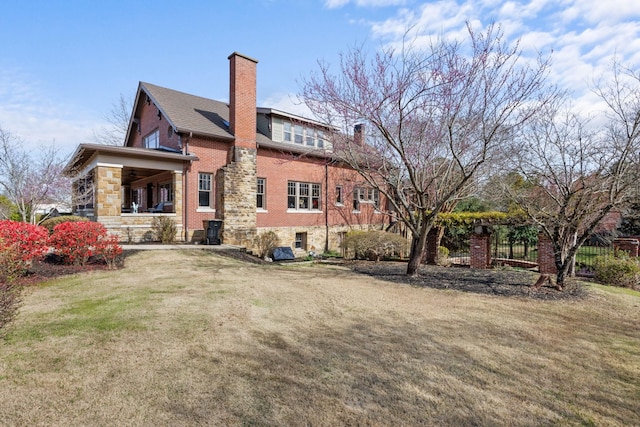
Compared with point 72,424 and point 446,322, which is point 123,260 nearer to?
point 72,424

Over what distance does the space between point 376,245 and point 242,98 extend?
9.60m

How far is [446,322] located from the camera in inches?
237

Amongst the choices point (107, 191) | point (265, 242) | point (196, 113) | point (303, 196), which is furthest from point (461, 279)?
point (196, 113)

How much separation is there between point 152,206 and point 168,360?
1844 centimetres

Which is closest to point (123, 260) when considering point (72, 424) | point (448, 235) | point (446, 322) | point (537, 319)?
point (72, 424)

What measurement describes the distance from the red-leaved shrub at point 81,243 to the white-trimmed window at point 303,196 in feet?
36.7

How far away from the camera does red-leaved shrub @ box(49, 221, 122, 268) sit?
29.3ft

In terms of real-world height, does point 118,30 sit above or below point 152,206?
above

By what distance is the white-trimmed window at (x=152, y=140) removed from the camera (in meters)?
19.1

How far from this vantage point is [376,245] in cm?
1459

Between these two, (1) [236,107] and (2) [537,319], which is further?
(1) [236,107]

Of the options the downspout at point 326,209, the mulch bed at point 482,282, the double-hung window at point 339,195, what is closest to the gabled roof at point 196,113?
the downspout at point 326,209

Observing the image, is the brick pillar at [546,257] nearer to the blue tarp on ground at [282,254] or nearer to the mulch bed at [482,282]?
the mulch bed at [482,282]

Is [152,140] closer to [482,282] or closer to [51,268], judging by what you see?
[51,268]
